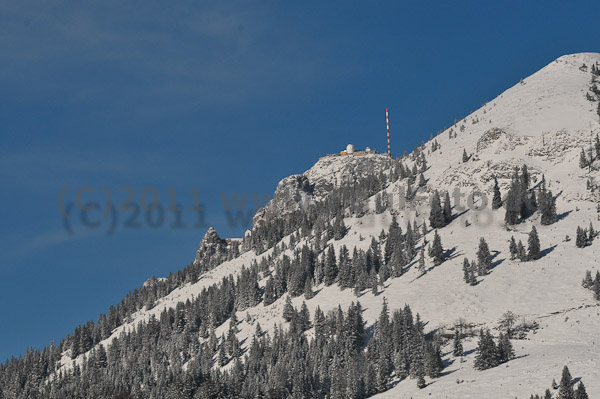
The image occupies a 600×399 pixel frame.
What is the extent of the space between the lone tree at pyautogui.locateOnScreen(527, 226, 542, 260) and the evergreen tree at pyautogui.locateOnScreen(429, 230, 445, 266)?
20.2 m

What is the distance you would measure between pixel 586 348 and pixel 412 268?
63480 millimetres

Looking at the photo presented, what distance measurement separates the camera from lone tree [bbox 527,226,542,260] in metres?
178

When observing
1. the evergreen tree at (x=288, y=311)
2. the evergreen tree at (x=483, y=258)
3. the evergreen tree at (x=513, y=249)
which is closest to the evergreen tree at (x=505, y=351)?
the evergreen tree at (x=483, y=258)

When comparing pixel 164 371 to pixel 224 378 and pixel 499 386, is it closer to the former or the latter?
pixel 224 378

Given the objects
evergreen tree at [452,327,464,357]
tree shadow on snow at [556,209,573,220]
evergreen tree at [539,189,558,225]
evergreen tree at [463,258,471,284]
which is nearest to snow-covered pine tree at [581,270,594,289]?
evergreen tree at [463,258,471,284]

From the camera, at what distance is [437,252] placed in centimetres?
18862

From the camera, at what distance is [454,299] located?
167 m

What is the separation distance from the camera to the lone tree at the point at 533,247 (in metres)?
178

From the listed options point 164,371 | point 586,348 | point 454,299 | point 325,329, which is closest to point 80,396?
point 164,371

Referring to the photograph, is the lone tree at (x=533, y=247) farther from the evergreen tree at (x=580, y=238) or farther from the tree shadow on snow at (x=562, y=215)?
the tree shadow on snow at (x=562, y=215)

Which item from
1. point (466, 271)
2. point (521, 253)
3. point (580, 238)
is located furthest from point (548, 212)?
point (466, 271)

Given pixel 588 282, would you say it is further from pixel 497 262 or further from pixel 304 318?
pixel 304 318

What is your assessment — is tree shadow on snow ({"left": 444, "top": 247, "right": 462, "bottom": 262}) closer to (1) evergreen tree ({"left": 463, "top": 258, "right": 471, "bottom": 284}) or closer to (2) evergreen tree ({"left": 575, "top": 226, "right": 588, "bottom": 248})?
(1) evergreen tree ({"left": 463, "top": 258, "right": 471, "bottom": 284})

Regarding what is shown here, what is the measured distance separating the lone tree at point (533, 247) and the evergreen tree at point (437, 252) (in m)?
20.2
